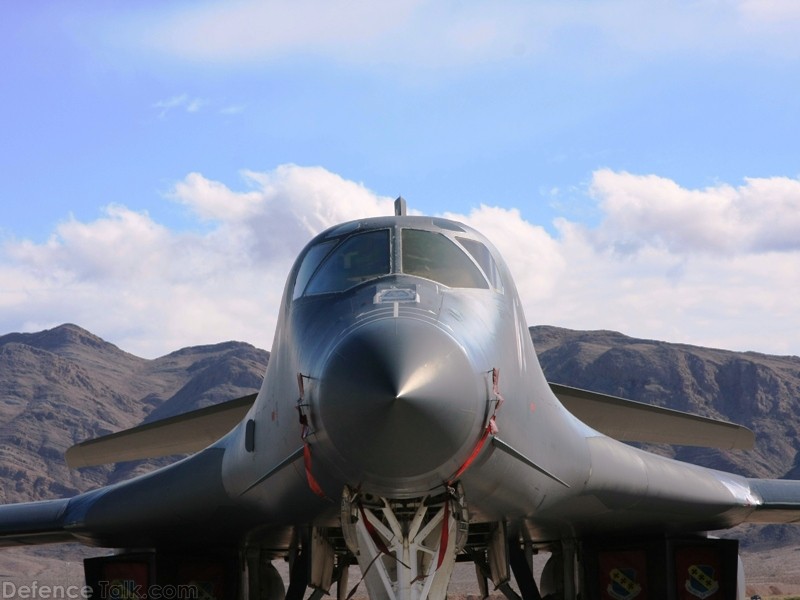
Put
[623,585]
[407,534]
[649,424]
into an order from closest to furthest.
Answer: [407,534] < [623,585] < [649,424]

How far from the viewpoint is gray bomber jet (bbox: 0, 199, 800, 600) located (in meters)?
6.68

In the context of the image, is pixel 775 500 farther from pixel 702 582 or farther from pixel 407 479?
pixel 407 479

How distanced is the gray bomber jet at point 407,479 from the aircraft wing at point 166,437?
6 centimetres

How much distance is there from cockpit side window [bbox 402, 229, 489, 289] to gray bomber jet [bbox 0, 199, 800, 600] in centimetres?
2

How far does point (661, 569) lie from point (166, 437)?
6.40 m

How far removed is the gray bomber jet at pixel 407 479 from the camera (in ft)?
21.9

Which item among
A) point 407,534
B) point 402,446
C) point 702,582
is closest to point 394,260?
point 407,534

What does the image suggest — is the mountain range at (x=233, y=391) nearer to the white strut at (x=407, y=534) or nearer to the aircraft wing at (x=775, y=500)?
the aircraft wing at (x=775, y=500)

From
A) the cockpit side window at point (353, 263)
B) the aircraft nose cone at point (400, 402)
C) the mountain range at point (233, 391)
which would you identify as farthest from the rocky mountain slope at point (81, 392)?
the aircraft nose cone at point (400, 402)

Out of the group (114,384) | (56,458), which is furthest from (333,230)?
(114,384)

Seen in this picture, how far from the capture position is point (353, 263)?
840cm

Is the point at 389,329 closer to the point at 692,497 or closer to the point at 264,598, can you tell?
the point at 692,497

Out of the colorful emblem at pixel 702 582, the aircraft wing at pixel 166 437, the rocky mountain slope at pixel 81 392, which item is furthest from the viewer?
the rocky mountain slope at pixel 81 392

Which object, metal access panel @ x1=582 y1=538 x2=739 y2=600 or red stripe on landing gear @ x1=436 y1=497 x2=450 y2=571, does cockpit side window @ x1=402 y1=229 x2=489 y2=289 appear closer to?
red stripe on landing gear @ x1=436 y1=497 x2=450 y2=571
